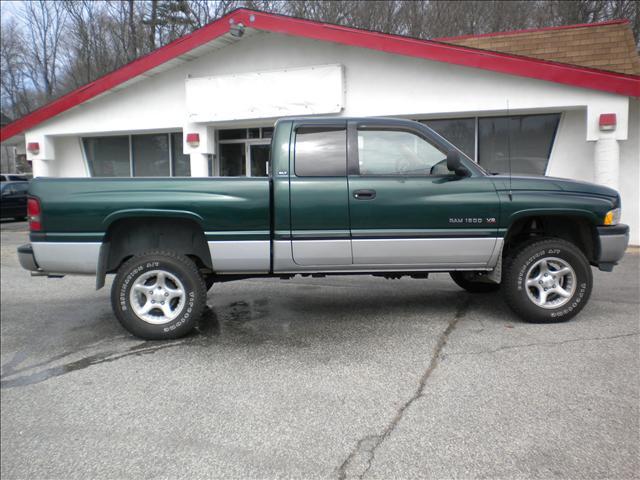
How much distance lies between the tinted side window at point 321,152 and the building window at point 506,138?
7.16 meters

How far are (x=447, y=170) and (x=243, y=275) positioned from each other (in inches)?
87.2

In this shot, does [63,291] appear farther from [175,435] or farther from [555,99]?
[555,99]

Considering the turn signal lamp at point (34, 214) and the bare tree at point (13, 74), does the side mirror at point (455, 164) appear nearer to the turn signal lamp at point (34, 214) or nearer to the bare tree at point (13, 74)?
the turn signal lamp at point (34, 214)

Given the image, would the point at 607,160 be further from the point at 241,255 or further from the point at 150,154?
the point at 150,154

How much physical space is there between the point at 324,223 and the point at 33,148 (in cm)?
1362

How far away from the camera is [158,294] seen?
16.0 ft

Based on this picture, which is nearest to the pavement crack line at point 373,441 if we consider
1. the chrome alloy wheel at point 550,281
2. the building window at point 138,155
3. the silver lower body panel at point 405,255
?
the silver lower body panel at point 405,255

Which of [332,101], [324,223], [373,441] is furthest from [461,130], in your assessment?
[373,441]

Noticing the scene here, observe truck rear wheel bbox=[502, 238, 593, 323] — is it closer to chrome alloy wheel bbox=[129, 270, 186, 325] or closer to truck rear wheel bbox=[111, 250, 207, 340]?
truck rear wheel bbox=[111, 250, 207, 340]

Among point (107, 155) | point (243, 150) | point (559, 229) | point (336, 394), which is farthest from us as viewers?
point (107, 155)

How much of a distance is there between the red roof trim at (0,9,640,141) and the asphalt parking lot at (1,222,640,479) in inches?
218

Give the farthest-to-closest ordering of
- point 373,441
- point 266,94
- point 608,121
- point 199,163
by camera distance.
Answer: point 199,163 → point 266,94 → point 608,121 → point 373,441

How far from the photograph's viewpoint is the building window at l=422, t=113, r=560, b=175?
11317 millimetres

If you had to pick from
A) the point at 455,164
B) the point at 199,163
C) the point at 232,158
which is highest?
the point at 232,158
